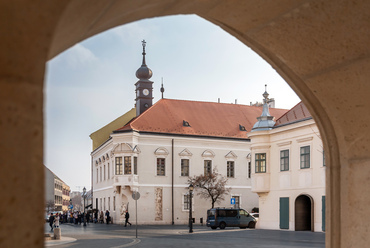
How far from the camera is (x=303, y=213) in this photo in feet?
112

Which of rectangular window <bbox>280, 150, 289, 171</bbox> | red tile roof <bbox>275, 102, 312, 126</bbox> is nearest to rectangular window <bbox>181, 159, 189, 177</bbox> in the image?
red tile roof <bbox>275, 102, 312, 126</bbox>

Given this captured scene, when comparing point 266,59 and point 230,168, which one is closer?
point 266,59

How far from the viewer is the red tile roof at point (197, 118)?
175 ft

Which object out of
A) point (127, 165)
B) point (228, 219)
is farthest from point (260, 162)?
point (127, 165)

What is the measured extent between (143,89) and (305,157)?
3063 centimetres

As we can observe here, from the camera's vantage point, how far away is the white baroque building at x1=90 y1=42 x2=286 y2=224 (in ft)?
167

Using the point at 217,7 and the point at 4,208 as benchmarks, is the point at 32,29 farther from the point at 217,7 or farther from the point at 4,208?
the point at 217,7

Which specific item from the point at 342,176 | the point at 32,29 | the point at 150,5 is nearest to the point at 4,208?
the point at 32,29

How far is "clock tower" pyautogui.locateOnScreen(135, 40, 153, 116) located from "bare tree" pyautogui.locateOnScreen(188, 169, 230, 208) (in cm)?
1163

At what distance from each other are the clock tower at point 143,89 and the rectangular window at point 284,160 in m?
26.8

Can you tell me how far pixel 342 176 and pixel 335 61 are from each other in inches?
45.1

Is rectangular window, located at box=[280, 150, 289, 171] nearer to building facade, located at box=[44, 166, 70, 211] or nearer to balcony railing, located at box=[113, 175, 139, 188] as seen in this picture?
balcony railing, located at box=[113, 175, 139, 188]

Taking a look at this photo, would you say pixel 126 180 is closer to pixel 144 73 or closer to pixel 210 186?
pixel 210 186

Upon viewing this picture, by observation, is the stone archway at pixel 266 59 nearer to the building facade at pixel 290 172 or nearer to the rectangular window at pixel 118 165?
the building facade at pixel 290 172
